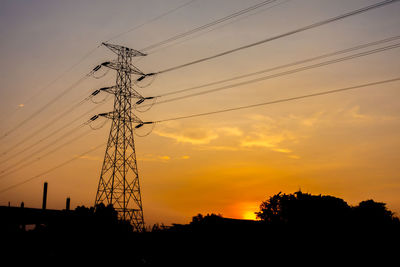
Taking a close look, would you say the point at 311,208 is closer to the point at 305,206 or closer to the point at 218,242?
the point at 305,206

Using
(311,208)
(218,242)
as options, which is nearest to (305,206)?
(311,208)

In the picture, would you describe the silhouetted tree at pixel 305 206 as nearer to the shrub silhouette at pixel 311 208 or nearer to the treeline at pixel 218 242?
the shrub silhouette at pixel 311 208

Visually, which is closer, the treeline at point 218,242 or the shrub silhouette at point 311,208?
the treeline at point 218,242

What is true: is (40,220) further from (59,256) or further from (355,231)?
A: (355,231)

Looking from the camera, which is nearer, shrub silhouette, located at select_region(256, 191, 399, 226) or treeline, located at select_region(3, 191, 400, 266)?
treeline, located at select_region(3, 191, 400, 266)

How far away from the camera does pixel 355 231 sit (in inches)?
1642

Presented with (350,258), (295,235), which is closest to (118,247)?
(295,235)

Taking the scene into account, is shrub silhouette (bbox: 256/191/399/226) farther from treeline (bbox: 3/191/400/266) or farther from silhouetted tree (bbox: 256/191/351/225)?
treeline (bbox: 3/191/400/266)

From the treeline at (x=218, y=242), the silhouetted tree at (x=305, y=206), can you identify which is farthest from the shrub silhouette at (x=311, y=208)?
the treeline at (x=218, y=242)

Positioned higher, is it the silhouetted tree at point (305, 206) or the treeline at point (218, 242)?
the silhouetted tree at point (305, 206)

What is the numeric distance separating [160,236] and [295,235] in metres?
15.7

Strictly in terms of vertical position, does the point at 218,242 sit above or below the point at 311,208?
below

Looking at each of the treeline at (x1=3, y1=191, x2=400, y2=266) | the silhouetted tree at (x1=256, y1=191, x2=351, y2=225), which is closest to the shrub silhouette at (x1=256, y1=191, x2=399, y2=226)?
the silhouetted tree at (x1=256, y1=191, x2=351, y2=225)

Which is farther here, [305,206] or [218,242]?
[305,206]
